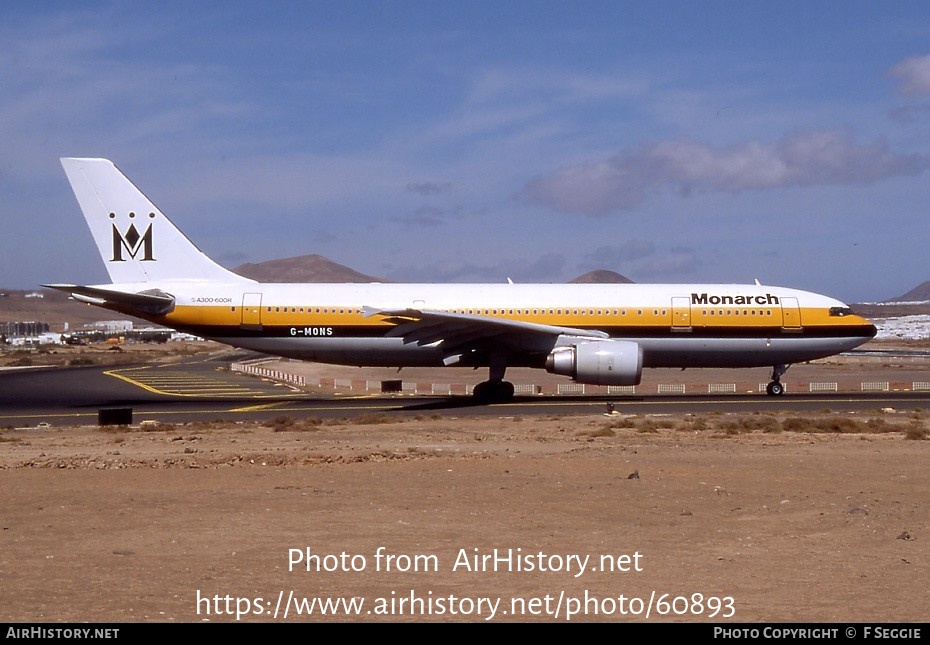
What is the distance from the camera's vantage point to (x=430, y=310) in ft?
104

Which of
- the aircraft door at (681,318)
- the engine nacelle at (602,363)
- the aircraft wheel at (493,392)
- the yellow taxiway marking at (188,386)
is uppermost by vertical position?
the aircraft door at (681,318)

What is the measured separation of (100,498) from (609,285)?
74.2ft

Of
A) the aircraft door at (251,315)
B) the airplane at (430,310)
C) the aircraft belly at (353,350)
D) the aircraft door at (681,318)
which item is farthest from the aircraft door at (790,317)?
the aircraft door at (251,315)

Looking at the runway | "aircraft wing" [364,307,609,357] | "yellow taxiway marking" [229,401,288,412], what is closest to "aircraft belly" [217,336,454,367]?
"aircraft wing" [364,307,609,357]

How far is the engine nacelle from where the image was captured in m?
29.6

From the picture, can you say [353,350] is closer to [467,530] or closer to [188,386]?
[188,386]

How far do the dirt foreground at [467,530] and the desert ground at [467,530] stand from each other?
4 centimetres

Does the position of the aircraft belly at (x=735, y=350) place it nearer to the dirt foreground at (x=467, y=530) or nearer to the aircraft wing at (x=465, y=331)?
the aircraft wing at (x=465, y=331)

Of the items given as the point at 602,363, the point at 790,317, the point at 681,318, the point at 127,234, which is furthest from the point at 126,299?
the point at 790,317

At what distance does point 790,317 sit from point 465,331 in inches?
429

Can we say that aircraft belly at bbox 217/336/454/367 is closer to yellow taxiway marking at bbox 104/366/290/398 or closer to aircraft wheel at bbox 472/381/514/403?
aircraft wheel at bbox 472/381/514/403

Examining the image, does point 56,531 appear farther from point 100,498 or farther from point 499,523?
point 499,523

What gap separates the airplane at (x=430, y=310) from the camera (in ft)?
105

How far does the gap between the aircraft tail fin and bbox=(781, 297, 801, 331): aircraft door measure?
702 inches
